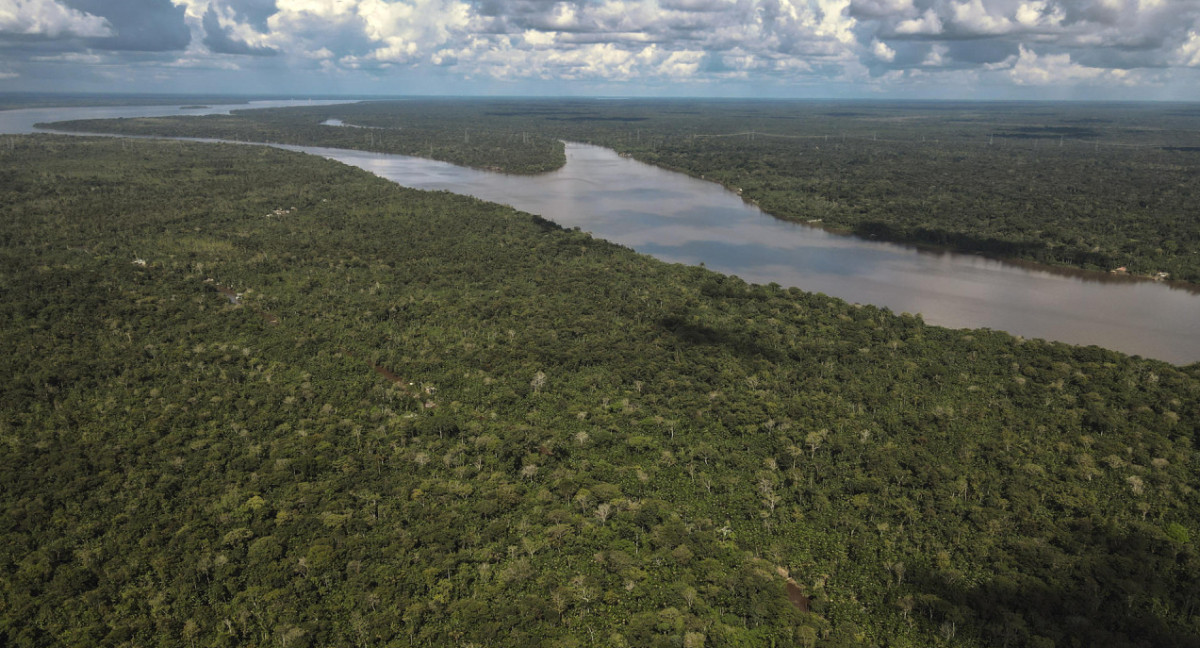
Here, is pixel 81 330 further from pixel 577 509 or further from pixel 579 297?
pixel 577 509

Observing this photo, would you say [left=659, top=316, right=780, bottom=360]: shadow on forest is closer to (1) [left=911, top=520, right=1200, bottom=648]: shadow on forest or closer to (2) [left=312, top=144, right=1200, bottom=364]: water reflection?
(2) [left=312, top=144, right=1200, bottom=364]: water reflection

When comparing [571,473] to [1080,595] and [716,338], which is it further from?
[1080,595]

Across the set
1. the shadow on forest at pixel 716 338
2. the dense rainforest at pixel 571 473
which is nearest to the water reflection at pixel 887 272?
the dense rainforest at pixel 571 473

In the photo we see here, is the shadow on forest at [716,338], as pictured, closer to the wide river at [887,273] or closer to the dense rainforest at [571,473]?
the dense rainforest at [571,473]

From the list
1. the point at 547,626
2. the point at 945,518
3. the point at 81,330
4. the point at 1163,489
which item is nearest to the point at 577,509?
the point at 547,626

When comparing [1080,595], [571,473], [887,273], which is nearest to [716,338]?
[571,473]

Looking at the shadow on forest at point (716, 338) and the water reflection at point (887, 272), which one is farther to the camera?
the water reflection at point (887, 272)

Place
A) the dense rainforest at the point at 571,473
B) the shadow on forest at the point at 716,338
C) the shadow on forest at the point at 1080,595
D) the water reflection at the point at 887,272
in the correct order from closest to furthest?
1. the shadow on forest at the point at 1080,595
2. the dense rainforest at the point at 571,473
3. the shadow on forest at the point at 716,338
4. the water reflection at the point at 887,272
